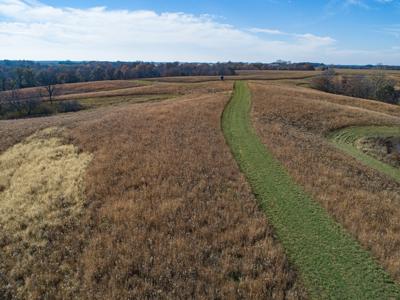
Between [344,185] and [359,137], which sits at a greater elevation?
[344,185]

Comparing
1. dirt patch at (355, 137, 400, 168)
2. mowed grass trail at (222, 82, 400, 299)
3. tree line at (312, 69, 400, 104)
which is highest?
tree line at (312, 69, 400, 104)

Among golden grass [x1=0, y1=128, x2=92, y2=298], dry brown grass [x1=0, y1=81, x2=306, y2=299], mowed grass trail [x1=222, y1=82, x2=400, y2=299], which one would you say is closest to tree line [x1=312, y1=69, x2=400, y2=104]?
mowed grass trail [x1=222, y1=82, x2=400, y2=299]

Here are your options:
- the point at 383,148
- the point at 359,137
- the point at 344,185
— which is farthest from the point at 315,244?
the point at 359,137

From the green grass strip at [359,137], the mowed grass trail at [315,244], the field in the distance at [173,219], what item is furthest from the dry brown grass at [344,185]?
the green grass strip at [359,137]

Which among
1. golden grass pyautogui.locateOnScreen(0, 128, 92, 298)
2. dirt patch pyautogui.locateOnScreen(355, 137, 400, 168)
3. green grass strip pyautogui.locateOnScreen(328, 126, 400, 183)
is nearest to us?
golden grass pyautogui.locateOnScreen(0, 128, 92, 298)

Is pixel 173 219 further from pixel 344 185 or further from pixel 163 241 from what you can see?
pixel 344 185

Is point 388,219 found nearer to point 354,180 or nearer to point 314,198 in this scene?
point 314,198

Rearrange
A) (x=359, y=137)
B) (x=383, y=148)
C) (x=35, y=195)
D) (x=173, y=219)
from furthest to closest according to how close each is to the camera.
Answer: (x=359, y=137) → (x=383, y=148) → (x=35, y=195) → (x=173, y=219)

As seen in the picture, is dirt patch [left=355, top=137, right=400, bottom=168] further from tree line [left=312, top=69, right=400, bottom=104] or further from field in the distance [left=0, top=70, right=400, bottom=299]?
tree line [left=312, top=69, right=400, bottom=104]
